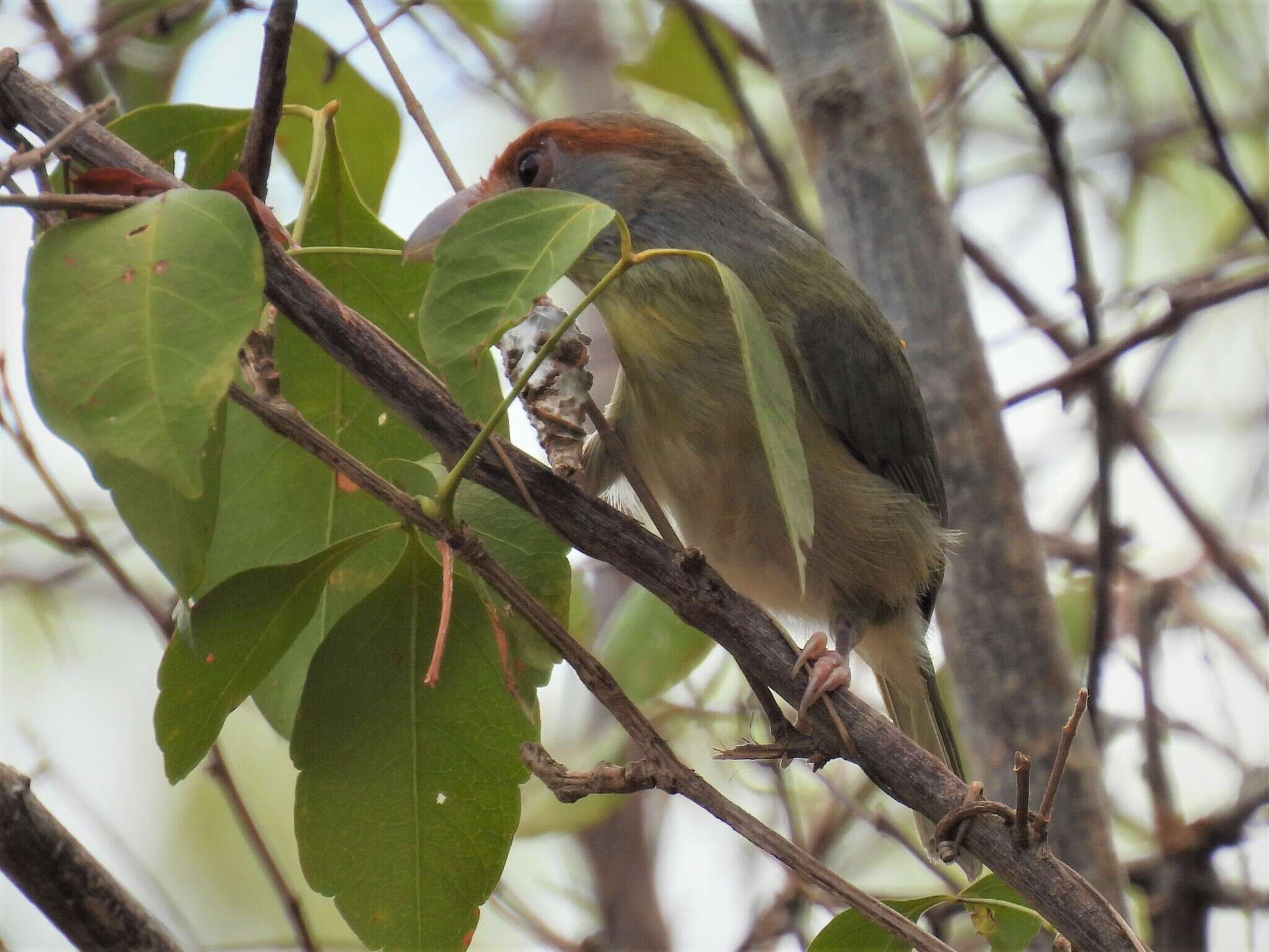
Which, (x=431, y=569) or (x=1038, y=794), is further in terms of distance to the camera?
(x=1038, y=794)

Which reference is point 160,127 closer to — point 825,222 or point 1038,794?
point 825,222

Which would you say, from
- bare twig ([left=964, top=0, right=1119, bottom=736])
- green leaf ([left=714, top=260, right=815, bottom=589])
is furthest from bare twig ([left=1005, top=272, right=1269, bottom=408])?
green leaf ([left=714, top=260, right=815, bottom=589])

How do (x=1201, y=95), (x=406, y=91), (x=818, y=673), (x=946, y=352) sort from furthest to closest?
(x=946, y=352) → (x=1201, y=95) → (x=406, y=91) → (x=818, y=673)

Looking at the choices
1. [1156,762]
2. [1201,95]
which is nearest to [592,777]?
[1156,762]

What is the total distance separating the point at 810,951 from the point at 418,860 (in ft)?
1.75

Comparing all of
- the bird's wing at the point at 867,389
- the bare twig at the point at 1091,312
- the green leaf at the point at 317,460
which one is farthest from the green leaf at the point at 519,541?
the bare twig at the point at 1091,312

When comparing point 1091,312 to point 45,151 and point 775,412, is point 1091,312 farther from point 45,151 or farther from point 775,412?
point 45,151

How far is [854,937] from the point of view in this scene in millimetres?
1769

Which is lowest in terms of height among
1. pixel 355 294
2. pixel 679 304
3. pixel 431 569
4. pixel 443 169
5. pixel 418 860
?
pixel 418 860

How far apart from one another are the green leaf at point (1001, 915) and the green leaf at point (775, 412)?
656mm

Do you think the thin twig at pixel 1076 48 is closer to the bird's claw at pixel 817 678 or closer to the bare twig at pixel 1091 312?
the bare twig at pixel 1091 312

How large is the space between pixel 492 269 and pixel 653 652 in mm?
1343

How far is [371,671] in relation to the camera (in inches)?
68.1

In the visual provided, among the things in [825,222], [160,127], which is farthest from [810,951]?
[825,222]
